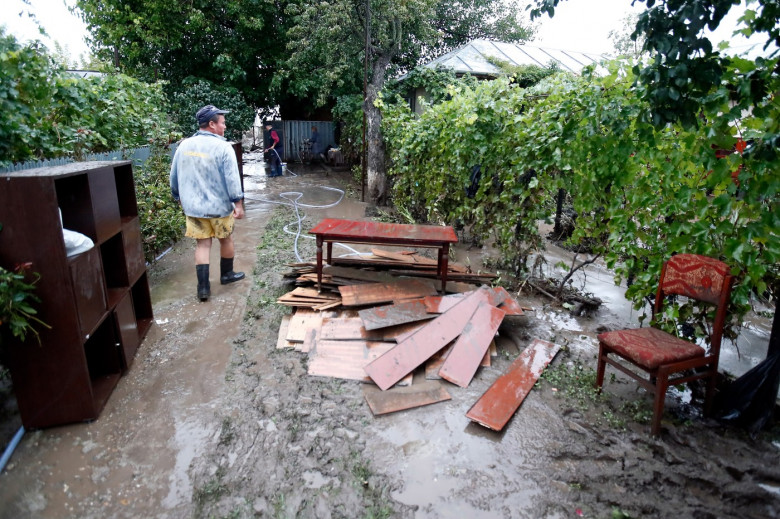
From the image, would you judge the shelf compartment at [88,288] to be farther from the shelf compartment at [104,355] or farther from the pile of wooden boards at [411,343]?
the pile of wooden boards at [411,343]

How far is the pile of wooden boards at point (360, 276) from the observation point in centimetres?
502

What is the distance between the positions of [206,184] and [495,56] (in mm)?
13061

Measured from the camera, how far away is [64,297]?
9.46 feet

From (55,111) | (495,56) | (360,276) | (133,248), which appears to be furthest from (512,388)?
(495,56)

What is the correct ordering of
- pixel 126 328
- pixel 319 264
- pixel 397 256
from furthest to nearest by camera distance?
pixel 397 256
pixel 319 264
pixel 126 328

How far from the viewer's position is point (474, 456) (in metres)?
2.94

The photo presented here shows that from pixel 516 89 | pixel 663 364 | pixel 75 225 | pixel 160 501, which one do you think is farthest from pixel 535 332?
pixel 75 225

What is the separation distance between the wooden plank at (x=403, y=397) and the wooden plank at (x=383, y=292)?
1283 mm

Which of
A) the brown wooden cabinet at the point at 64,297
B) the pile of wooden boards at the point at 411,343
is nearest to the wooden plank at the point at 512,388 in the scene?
the pile of wooden boards at the point at 411,343

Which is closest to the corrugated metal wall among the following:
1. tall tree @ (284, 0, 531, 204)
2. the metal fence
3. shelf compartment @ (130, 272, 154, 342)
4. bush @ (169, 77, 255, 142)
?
tall tree @ (284, 0, 531, 204)

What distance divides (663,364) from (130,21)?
18683mm

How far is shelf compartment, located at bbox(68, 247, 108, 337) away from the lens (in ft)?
9.75

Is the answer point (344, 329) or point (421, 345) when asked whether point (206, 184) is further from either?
point (421, 345)

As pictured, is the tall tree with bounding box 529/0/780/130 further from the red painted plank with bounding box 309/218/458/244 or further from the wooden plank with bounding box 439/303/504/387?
the red painted plank with bounding box 309/218/458/244
